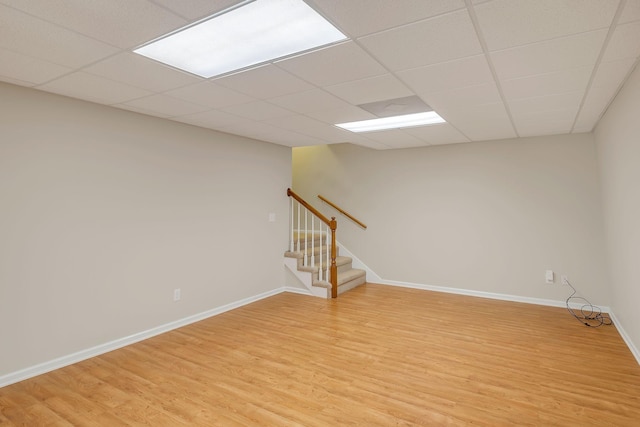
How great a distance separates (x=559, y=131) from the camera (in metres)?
4.09

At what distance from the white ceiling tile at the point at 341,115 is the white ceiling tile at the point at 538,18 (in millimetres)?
1461

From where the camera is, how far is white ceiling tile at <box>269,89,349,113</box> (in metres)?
2.65

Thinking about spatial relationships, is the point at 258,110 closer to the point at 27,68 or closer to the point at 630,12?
the point at 27,68

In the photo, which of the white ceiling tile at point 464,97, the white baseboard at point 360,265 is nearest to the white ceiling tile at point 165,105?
the white ceiling tile at point 464,97

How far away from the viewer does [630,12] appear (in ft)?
4.97

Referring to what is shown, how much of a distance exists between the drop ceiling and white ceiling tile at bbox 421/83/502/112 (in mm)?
16

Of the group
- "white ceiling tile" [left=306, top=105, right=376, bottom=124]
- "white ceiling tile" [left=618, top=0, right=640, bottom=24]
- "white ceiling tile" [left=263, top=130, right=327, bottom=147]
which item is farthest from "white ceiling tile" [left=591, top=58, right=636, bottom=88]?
"white ceiling tile" [left=263, top=130, right=327, bottom=147]

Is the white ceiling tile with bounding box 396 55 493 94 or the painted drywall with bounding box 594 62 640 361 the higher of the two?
the white ceiling tile with bounding box 396 55 493 94

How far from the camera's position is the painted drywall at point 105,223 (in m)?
2.54

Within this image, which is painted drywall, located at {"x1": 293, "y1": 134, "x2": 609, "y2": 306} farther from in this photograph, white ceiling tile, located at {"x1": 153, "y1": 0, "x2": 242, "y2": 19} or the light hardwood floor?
white ceiling tile, located at {"x1": 153, "y1": 0, "x2": 242, "y2": 19}

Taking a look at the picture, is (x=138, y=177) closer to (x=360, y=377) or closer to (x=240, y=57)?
(x=240, y=57)

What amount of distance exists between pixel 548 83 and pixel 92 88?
349 cm

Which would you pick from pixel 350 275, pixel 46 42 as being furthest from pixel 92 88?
pixel 350 275

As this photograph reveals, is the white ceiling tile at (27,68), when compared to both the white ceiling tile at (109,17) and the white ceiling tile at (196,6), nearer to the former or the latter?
the white ceiling tile at (109,17)
